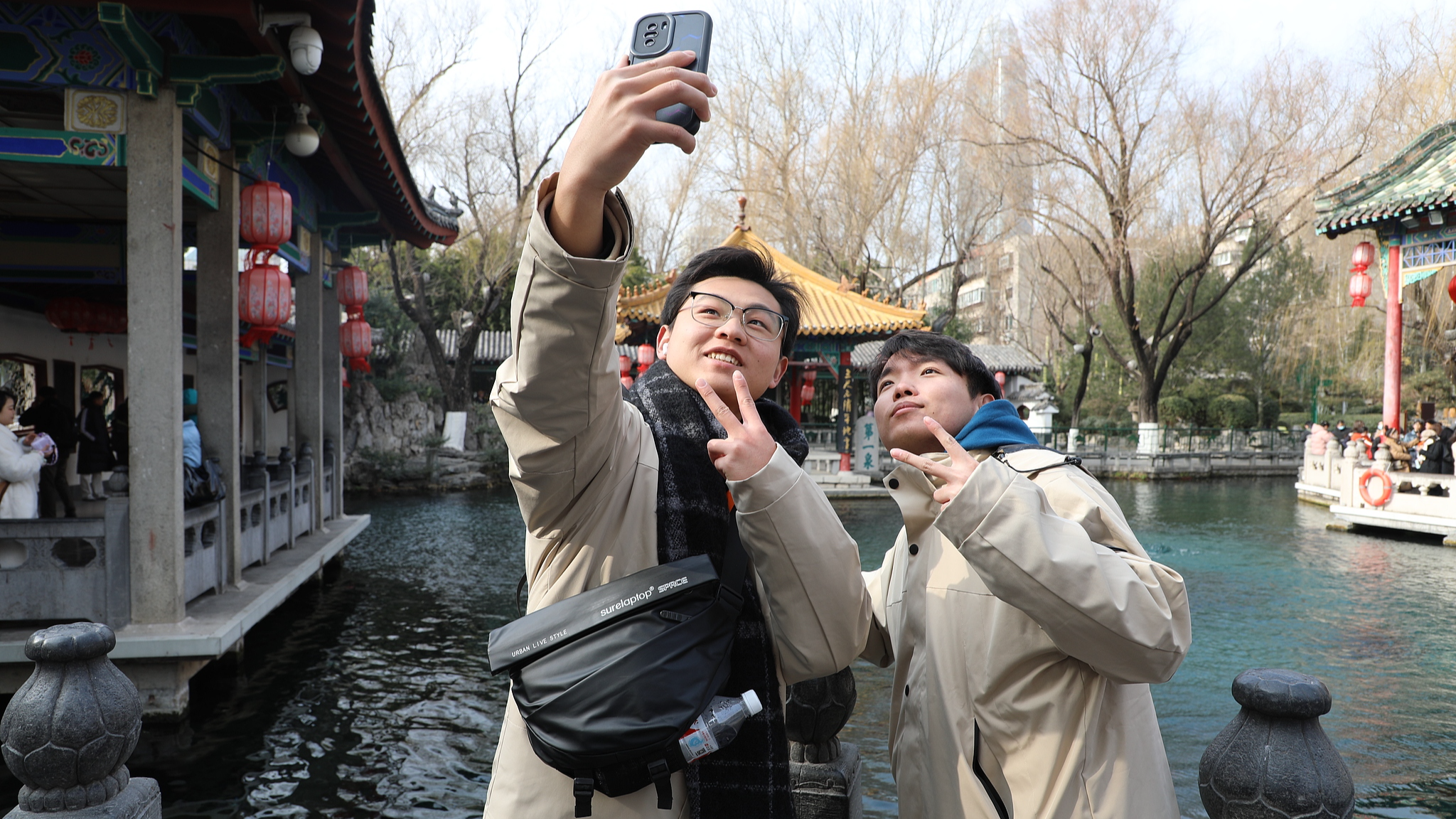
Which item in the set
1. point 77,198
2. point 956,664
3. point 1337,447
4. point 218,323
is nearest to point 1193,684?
point 956,664

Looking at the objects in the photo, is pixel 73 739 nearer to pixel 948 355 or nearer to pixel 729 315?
pixel 729 315


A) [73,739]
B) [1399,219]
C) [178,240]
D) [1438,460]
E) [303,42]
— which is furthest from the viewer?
[1399,219]

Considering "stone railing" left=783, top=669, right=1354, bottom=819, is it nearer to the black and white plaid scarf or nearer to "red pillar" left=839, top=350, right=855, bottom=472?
the black and white plaid scarf

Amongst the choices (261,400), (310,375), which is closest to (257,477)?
(310,375)

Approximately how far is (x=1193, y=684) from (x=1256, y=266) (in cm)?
2806

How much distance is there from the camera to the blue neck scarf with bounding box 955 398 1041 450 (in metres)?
1.75

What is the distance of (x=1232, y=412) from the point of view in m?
26.6

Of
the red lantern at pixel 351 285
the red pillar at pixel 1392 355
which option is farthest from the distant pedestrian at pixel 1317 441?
the red lantern at pixel 351 285

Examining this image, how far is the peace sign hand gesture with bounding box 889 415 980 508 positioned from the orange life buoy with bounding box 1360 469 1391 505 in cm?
1423

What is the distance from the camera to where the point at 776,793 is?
57.4 inches

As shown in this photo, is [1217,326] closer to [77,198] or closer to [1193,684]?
[1193,684]

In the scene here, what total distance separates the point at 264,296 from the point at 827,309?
484 inches

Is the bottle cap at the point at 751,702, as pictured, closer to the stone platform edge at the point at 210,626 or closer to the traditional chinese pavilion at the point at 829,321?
the stone platform edge at the point at 210,626

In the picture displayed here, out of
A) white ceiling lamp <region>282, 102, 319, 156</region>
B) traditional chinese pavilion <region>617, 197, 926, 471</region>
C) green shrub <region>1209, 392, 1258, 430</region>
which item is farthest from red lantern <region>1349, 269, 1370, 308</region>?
white ceiling lamp <region>282, 102, 319, 156</region>
